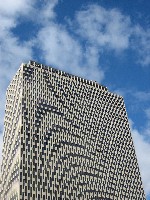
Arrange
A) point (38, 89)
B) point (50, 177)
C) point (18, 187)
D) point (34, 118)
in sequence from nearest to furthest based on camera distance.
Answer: point (18, 187)
point (50, 177)
point (34, 118)
point (38, 89)

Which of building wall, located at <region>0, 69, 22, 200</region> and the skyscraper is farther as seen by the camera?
building wall, located at <region>0, 69, 22, 200</region>

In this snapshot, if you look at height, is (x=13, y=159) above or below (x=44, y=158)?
above

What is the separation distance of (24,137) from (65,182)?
1135 inches

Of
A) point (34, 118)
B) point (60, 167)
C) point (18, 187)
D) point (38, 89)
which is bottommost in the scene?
point (18, 187)

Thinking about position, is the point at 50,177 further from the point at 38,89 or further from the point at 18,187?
the point at 38,89

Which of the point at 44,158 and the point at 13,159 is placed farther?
the point at 13,159

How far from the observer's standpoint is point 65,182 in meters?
177


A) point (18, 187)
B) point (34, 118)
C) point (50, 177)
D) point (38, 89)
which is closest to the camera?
point (18, 187)

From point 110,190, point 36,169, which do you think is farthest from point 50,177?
point 110,190

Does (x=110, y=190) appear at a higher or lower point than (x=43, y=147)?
lower

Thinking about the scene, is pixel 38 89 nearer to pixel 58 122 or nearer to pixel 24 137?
pixel 58 122

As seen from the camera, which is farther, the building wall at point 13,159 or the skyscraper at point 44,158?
the building wall at point 13,159

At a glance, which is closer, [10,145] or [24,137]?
[24,137]

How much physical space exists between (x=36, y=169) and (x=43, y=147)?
42.4 feet
